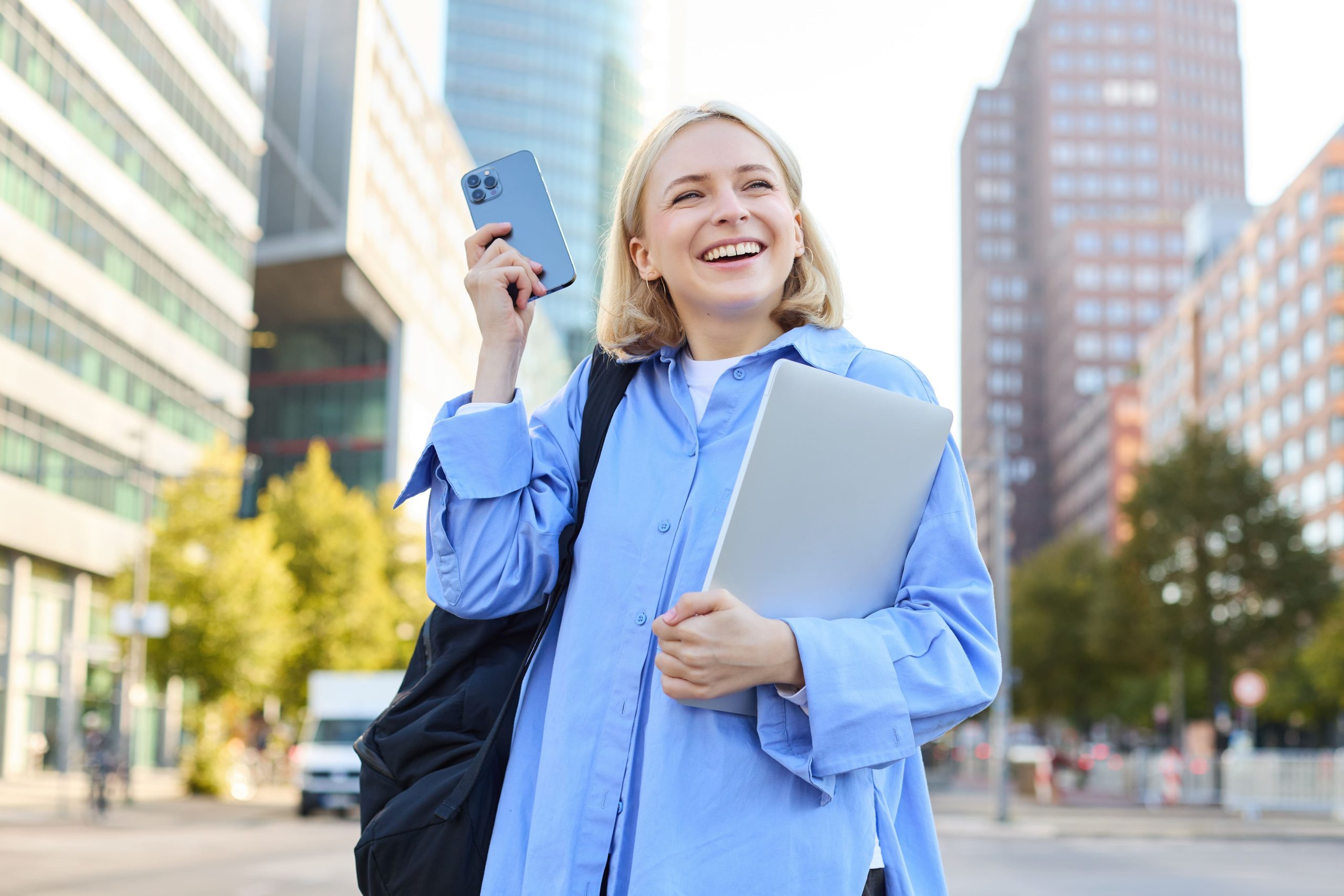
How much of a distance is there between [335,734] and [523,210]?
24.3 metres

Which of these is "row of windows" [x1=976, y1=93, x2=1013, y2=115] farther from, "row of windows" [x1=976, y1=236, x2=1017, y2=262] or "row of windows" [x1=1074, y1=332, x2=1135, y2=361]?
"row of windows" [x1=1074, y1=332, x2=1135, y2=361]

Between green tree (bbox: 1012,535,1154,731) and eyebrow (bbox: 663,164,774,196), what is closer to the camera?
eyebrow (bbox: 663,164,774,196)

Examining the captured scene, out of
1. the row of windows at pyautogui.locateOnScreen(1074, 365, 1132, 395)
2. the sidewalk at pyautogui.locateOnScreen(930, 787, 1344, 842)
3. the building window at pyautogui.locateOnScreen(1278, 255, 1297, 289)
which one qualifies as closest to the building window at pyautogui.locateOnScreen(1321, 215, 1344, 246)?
the building window at pyautogui.locateOnScreen(1278, 255, 1297, 289)

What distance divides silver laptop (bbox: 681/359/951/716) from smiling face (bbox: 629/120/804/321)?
38cm

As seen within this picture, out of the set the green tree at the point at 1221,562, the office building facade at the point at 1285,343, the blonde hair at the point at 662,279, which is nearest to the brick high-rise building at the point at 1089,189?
the office building facade at the point at 1285,343

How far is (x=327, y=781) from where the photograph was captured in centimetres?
2369

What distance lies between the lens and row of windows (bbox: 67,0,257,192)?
37.1 m

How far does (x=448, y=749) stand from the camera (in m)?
2.12

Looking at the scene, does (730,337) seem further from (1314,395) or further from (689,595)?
(1314,395)

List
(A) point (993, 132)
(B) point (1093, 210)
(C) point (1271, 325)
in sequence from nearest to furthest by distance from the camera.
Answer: (C) point (1271, 325) → (B) point (1093, 210) → (A) point (993, 132)

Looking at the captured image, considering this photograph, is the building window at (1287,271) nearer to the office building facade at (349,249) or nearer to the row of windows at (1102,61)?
the office building facade at (349,249)

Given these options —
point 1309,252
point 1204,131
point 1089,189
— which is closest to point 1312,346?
point 1309,252

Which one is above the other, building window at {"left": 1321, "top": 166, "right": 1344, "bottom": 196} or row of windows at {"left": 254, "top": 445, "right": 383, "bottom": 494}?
building window at {"left": 1321, "top": 166, "right": 1344, "bottom": 196}

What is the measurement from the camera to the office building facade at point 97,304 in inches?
1271
